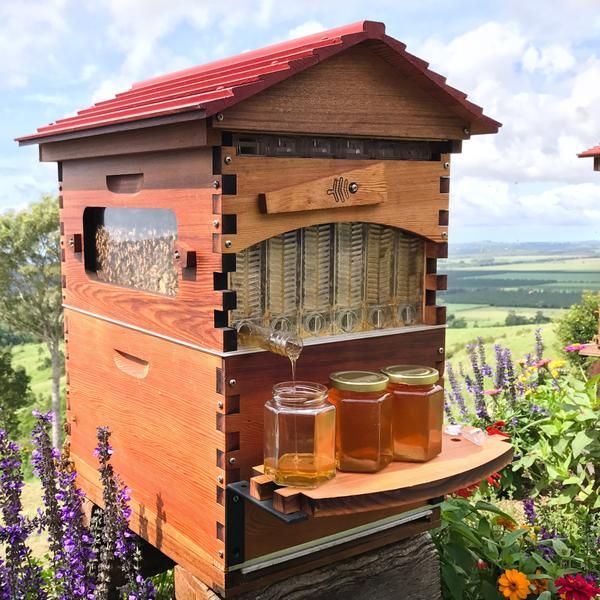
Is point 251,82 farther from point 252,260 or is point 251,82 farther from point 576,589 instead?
point 576,589

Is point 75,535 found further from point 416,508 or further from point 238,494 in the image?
point 416,508

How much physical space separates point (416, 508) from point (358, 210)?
1337 millimetres

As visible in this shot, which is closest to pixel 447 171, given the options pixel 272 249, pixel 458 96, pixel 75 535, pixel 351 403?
pixel 458 96

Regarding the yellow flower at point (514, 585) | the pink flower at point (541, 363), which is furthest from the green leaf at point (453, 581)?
the pink flower at point (541, 363)

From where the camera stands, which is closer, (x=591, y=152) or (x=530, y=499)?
(x=530, y=499)

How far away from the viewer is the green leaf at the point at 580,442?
4.78 m

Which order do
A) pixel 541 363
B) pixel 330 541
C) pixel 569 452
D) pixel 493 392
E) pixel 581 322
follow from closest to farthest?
pixel 330 541, pixel 569 452, pixel 493 392, pixel 541 363, pixel 581 322

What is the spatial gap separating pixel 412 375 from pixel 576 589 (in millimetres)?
1415

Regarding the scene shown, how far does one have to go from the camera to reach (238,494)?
98.5 inches

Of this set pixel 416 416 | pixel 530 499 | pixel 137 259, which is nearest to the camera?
pixel 416 416

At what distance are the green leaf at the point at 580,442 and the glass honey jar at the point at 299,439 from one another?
9.72 feet

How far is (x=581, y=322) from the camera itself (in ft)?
42.7

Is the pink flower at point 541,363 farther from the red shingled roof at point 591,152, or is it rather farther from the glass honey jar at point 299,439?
the glass honey jar at point 299,439

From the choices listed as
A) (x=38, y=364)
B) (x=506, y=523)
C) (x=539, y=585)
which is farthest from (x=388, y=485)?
(x=38, y=364)
